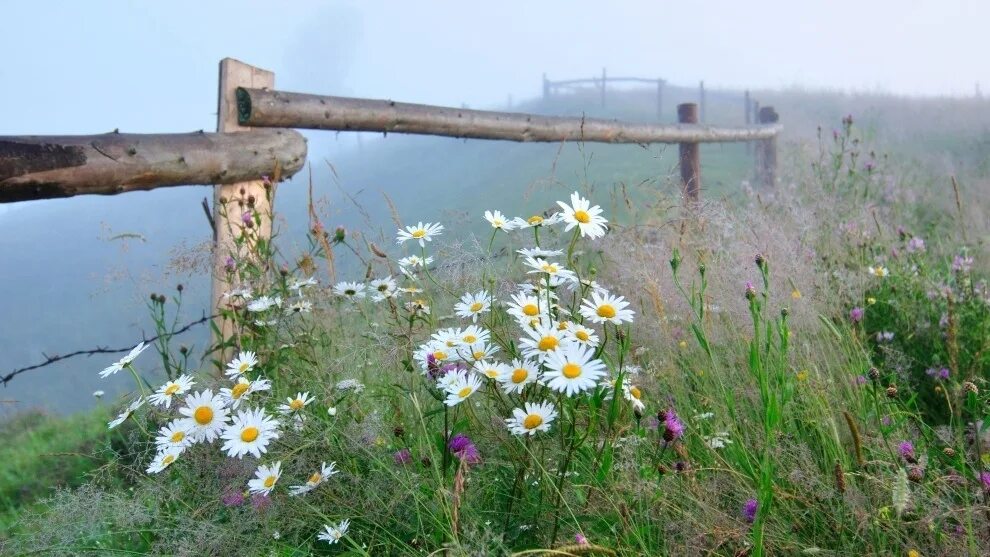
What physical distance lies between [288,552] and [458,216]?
1.59 m

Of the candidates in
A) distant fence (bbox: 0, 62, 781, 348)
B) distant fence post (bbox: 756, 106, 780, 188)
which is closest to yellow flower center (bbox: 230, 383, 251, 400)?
distant fence (bbox: 0, 62, 781, 348)

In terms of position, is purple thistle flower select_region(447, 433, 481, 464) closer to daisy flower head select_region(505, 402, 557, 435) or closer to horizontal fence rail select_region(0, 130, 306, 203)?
daisy flower head select_region(505, 402, 557, 435)

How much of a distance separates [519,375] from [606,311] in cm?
24

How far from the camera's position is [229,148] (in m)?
3.36

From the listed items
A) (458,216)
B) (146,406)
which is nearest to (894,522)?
(146,406)

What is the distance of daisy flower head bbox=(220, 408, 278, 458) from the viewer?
1.37 metres

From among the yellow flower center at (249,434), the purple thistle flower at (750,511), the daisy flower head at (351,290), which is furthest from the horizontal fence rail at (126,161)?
the purple thistle flower at (750,511)

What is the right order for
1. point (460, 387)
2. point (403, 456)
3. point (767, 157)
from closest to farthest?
point (460, 387) < point (403, 456) < point (767, 157)

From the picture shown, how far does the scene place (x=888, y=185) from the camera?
6.73 metres

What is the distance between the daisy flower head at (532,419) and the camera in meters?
1.25

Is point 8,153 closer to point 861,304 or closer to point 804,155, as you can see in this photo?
point 861,304

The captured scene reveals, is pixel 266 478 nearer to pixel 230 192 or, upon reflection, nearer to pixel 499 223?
pixel 499 223

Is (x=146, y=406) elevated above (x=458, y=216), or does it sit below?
below

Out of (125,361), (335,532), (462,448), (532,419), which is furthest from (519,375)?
(125,361)
